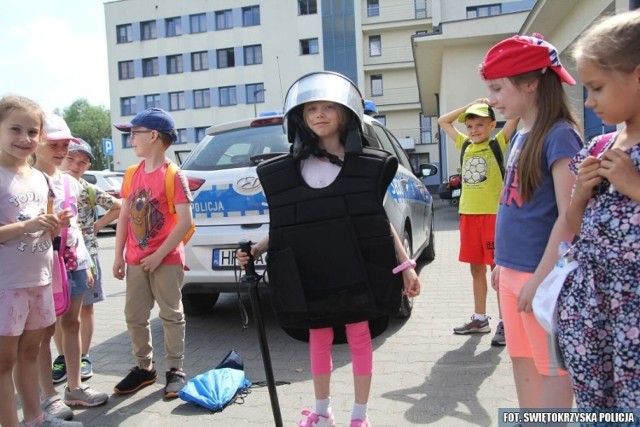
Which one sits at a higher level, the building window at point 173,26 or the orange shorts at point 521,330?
the building window at point 173,26

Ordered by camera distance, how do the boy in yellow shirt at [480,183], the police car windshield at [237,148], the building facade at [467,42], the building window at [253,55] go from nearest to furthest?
the boy in yellow shirt at [480,183], the police car windshield at [237,148], the building facade at [467,42], the building window at [253,55]

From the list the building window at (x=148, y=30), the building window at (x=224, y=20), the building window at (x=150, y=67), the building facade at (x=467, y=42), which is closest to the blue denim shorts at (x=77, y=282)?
the building facade at (x=467, y=42)

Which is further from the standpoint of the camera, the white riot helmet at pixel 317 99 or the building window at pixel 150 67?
the building window at pixel 150 67

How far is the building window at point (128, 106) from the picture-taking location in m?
45.9

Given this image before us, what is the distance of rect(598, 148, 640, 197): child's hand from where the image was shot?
4.81 ft

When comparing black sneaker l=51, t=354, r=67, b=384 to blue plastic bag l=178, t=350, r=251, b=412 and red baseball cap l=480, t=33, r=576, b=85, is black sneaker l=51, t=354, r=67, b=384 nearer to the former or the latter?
blue plastic bag l=178, t=350, r=251, b=412

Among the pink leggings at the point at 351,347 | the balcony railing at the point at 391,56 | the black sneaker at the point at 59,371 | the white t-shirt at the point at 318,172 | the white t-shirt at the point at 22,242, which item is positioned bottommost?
the black sneaker at the point at 59,371

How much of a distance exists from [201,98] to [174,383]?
43.3 metres

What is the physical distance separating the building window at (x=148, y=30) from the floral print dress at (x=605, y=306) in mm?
48532

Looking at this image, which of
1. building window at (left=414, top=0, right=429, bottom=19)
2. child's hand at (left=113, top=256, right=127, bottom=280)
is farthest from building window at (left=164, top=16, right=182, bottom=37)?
child's hand at (left=113, top=256, right=127, bottom=280)

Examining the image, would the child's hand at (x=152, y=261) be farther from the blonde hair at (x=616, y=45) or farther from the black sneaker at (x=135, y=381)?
the blonde hair at (x=616, y=45)

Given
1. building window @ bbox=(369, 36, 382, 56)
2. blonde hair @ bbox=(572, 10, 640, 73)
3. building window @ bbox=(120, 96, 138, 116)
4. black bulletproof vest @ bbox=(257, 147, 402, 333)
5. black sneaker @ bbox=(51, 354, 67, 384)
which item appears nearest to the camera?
blonde hair @ bbox=(572, 10, 640, 73)

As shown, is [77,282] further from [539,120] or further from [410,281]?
[539,120]

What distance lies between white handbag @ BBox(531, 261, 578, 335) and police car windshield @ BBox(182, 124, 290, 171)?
3.01m
